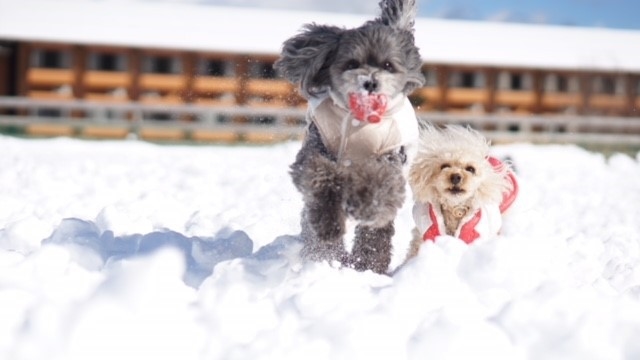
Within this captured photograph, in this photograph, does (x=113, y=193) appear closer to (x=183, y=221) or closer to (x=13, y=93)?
(x=183, y=221)

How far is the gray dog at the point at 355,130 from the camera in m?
3.94

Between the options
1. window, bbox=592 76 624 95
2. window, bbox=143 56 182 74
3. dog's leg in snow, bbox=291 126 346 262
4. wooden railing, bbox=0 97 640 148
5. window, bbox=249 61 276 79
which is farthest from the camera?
window, bbox=592 76 624 95

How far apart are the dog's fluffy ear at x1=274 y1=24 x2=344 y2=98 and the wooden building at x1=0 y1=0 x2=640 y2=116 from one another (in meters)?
19.2

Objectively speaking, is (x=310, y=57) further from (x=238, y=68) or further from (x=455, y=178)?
(x=238, y=68)

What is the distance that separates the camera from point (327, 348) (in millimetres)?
2727

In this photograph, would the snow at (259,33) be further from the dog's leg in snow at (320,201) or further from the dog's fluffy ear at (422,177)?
the dog's leg in snow at (320,201)

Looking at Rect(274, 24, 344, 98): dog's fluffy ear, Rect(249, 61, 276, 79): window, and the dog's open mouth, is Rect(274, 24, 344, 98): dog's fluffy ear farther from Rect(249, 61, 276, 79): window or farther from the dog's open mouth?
Rect(249, 61, 276, 79): window

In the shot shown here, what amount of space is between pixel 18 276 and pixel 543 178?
1018cm

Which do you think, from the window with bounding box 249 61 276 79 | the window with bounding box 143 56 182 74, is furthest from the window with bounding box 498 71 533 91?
the window with bounding box 143 56 182 74

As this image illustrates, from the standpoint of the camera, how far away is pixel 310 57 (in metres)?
4.30

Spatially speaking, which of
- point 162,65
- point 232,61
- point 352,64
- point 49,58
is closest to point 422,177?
point 352,64

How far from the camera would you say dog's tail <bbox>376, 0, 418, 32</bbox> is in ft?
14.9

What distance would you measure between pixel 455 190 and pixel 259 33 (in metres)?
22.8

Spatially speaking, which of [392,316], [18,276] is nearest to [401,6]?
[392,316]
